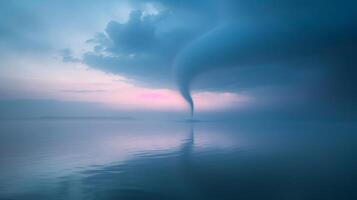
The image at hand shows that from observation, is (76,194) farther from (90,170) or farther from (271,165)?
(271,165)

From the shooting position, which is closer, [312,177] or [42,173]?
[312,177]

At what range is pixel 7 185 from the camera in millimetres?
15805

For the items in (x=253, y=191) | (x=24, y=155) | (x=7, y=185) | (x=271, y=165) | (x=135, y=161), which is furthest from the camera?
(x=24, y=155)

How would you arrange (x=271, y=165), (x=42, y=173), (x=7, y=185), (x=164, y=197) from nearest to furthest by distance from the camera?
(x=164, y=197)
(x=7, y=185)
(x=42, y=173)
(x=271, y=165)

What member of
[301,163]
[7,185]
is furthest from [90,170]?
[301,163]

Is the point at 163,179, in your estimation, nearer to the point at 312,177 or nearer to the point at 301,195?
the point at 301,195

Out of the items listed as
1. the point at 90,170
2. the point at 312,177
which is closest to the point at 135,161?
the point at 90,170

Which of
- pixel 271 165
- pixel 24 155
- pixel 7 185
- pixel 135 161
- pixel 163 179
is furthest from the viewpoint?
pixel 24 155

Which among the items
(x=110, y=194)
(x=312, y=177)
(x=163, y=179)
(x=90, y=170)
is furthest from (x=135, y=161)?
(x=312, y=177)

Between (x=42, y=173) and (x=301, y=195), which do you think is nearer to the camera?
(x=301, y=195)

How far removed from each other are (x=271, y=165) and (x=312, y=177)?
172 inches

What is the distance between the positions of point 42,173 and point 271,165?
717 inches

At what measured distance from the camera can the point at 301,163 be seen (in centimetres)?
2267

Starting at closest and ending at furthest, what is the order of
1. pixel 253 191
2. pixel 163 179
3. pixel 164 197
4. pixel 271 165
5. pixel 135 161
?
pixel 164 197 < pixel 253 191 < pixel 163 179 < pixel 271 165 < pixel 135 161
